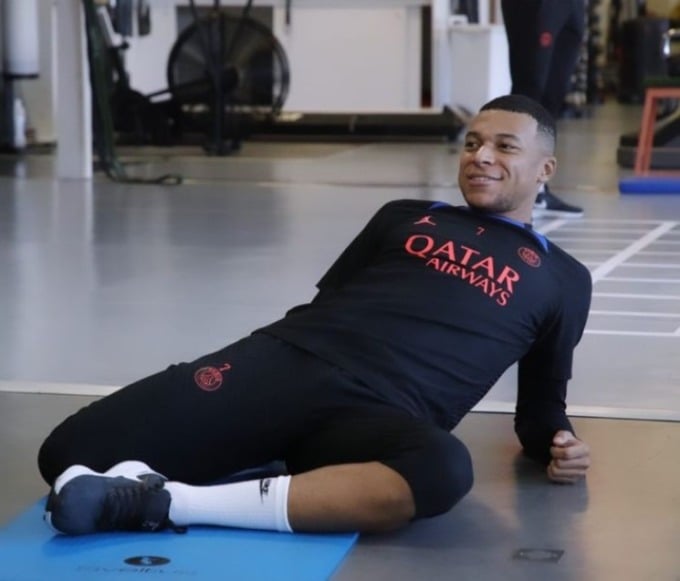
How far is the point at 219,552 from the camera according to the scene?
2.30 m

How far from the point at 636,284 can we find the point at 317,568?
2.84 metres

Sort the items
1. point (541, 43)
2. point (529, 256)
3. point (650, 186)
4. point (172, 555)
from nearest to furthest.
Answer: point (172, 555) < point (529, 256) < point (541, 43) < point (650, 186)

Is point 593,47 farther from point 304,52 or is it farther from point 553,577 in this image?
point 553,577

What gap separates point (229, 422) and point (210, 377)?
9 cm

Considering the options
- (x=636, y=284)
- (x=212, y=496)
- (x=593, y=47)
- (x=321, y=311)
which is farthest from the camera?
(x=593, y=47)

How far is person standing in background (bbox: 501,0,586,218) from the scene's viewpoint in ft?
20.4

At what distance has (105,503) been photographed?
233 centimetres

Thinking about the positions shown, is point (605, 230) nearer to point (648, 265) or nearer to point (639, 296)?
point (648, 265)

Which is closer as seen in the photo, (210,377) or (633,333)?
(210,377)

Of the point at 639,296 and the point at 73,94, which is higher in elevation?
the point at 73,94

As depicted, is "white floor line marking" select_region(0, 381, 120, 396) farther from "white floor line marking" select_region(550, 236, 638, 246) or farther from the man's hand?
"white floor line marking" select_region(550, 236, 638, 246)

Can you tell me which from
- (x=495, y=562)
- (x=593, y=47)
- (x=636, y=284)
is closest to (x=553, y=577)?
(x=495, y=562)

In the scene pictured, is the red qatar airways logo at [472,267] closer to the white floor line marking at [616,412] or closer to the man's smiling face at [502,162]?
the man's smiling face at [502,162]

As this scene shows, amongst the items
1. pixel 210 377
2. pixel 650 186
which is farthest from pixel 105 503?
pixel 650 186
